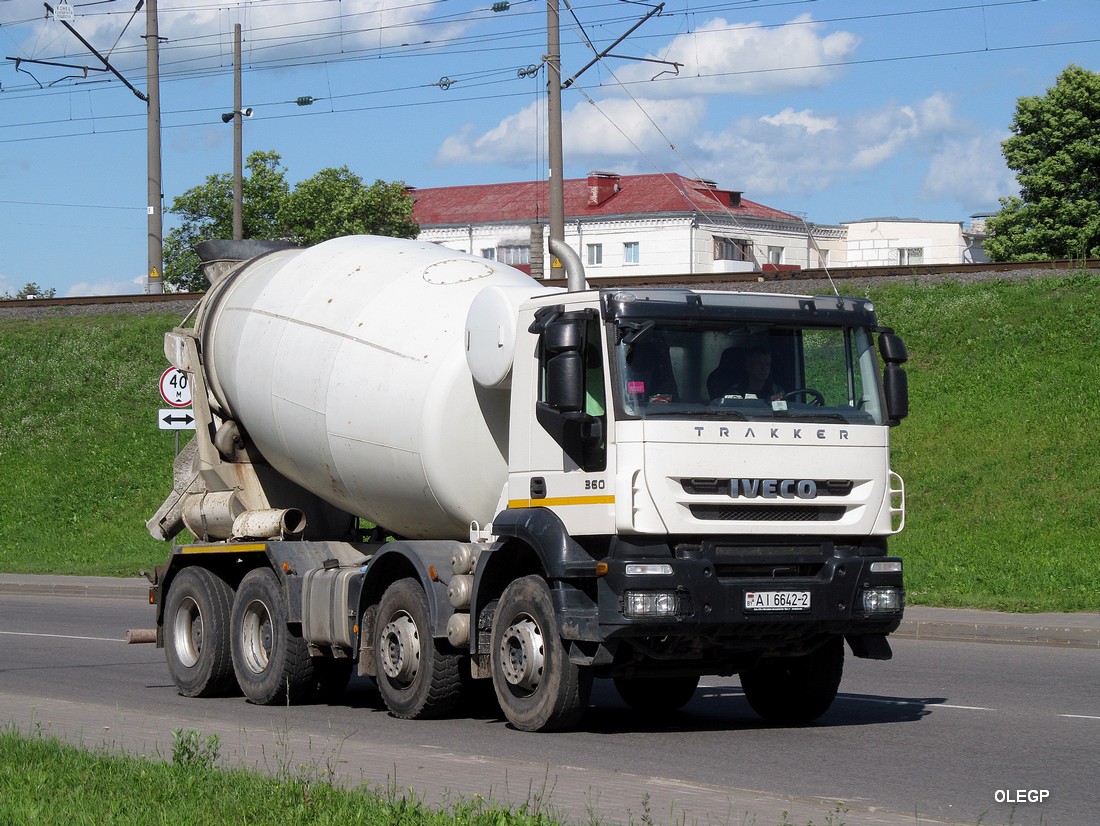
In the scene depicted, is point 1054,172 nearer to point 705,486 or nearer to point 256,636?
point 256,636

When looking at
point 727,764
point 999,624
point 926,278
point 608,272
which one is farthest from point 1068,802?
point 608,272

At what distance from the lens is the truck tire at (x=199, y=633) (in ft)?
44.4

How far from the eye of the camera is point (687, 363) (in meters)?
9.81

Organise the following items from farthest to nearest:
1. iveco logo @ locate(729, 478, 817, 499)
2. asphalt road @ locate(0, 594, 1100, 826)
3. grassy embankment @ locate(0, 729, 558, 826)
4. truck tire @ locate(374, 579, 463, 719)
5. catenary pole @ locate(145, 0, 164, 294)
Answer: catenary pole @ locate(145, 0, 164, 294) < truck tire @ locate(374, 579, 463, 719) < iveco logo @ locate(729, 478, 817, 499) < asphalt road @ locate(0, 594, 1100, 826) < grassy embankment @ locate(0, 729, 558, 826)

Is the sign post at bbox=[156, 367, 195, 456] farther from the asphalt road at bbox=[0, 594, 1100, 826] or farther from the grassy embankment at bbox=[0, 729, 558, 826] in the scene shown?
the grassy embankment at bbox=[0, 729, 558, 826]

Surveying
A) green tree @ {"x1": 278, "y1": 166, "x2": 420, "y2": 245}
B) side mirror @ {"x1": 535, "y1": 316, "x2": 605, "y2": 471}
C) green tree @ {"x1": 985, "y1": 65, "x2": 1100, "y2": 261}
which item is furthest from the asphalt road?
green tree @ {"x1": 278, "y1": 166, "x2": 420, "y2": 245}

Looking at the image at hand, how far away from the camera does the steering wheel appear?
32.9 ft

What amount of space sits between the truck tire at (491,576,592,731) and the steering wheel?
1928 mm

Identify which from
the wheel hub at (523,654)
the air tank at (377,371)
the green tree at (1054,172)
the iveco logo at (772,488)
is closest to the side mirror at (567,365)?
the air tank at (377,371)

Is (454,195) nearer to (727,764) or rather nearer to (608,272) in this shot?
(608,272)

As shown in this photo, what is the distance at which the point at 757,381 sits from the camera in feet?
32.7

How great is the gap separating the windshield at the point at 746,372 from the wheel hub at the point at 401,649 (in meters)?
2.66

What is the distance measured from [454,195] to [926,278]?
68451 mm

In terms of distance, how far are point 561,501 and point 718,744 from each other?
1796 millimetres
